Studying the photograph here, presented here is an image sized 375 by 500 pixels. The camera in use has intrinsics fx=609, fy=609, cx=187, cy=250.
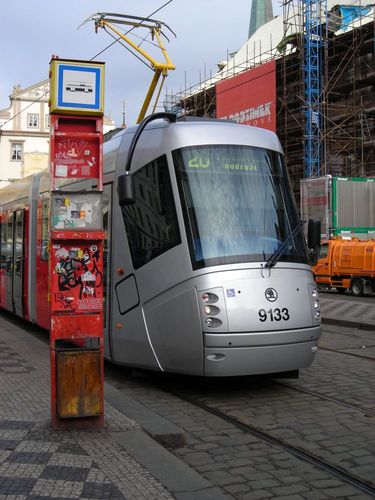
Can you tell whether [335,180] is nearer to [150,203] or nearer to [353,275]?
[353,275]

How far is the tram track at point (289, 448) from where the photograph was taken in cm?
426

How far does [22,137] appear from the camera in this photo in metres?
64.3

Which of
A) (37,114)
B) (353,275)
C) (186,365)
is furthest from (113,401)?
(37,114)

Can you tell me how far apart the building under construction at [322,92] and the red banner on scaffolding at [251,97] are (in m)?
0.07

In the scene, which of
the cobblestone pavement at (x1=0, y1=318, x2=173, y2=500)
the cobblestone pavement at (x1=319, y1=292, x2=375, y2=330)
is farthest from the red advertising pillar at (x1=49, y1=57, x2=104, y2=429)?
the cobblestone pavement at (x1=319, y1=292, x2=375, y2=330)

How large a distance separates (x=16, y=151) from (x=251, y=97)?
31907 mm

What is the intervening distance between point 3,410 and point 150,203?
8.88 ft

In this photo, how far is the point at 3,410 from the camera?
575 centimetres

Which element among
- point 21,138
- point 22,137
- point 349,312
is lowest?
point 349,312

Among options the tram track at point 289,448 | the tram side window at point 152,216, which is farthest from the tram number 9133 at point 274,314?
the tram side window at point 152,216

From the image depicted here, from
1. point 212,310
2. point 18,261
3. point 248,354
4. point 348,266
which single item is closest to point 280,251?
point 212,310

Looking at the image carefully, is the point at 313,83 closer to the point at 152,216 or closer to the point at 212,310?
the point at 152,216

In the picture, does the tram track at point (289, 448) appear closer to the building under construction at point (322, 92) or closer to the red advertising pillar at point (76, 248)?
the red advertising pillar at point (76, 248)

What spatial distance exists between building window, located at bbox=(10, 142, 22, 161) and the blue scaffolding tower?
36.5m
